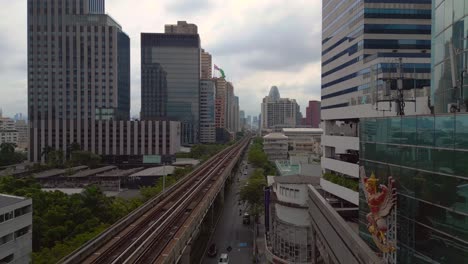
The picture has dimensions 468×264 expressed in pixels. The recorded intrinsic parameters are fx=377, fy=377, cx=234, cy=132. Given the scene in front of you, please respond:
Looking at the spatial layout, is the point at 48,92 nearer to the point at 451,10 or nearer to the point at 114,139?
the point at 114,139

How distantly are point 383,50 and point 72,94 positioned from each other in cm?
13381

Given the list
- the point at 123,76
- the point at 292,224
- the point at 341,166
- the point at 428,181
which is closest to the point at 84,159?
the point at 123,76

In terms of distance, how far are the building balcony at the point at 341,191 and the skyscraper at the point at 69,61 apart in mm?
120876

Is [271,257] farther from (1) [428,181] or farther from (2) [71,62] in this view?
(2) [71,62]

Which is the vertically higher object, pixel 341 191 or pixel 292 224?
pixel 341 191

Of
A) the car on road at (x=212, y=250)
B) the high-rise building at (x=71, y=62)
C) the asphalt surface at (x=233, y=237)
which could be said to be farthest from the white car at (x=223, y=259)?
the high-rise building at (x=71, y=62)

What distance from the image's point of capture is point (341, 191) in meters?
42.8

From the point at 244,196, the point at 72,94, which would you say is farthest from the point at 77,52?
the point at 244,196

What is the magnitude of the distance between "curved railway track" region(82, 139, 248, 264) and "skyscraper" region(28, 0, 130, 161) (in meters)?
103

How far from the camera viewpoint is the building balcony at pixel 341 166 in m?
40.7

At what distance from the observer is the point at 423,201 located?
15.5 meters

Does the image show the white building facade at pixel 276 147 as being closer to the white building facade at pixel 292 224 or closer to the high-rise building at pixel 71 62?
the high-rise building at pixel 71 62

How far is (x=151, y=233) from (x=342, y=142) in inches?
939

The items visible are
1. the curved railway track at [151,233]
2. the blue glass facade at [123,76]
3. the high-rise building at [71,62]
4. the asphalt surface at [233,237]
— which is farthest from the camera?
the blue glass facade at [123,76]
